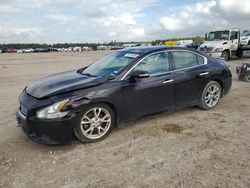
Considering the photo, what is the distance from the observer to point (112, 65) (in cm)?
499

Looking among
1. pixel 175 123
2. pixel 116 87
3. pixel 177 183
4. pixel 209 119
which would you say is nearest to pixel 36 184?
pixel 177 183

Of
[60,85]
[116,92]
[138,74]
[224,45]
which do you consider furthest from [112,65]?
[224,45]

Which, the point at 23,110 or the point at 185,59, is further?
the point at 185,59

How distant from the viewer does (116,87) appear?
434cm

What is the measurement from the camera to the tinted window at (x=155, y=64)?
477 centimetres

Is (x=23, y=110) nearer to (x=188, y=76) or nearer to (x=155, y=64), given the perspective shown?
(x=155, y=64)

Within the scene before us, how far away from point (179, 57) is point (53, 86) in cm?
262

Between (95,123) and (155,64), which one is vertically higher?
(155,64)

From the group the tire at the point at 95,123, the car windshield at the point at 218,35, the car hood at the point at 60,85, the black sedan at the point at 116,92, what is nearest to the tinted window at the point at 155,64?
the black sedan at the point at 116,92

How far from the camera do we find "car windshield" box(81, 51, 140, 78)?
470 centimetres

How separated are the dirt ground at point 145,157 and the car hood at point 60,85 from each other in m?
0.86

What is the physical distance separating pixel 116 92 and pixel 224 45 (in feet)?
53.4

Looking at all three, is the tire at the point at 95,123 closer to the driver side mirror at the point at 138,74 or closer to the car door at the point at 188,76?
the driver side mirror at the point at 138,74

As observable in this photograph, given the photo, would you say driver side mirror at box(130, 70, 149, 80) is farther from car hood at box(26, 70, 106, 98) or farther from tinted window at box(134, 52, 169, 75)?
car hood at box(26, 70, 106, 98)
